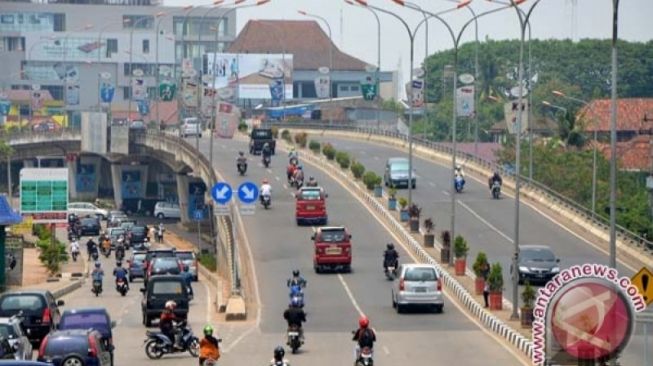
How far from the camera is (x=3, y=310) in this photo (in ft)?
136

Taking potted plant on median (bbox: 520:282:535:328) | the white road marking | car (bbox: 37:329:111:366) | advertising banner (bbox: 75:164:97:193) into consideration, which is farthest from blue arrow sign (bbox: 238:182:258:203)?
advertising banner (bbox: 75:164:97:193)

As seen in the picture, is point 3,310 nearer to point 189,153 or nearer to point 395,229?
point 395,229

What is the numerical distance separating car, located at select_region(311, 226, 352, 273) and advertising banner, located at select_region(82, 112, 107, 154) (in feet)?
227

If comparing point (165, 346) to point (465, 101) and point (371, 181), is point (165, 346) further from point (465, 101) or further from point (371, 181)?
point (465, 101)

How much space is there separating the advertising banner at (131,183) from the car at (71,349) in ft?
389

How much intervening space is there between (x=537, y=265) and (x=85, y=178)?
10422cm

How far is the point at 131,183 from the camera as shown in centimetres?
15162

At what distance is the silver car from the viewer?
48031 mm

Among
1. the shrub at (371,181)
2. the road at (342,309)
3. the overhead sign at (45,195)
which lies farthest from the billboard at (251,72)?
the overhead sign at (45,195)

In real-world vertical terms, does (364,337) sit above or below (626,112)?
below

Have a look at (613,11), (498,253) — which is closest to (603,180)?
(498,253)

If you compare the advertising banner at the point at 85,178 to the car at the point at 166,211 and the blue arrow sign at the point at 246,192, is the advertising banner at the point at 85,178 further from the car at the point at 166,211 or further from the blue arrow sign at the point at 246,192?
the blue arrow sign at the point at 246,192

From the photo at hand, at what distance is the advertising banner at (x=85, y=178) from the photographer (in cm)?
15538

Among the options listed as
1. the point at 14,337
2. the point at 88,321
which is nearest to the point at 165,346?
the point at 88,321
